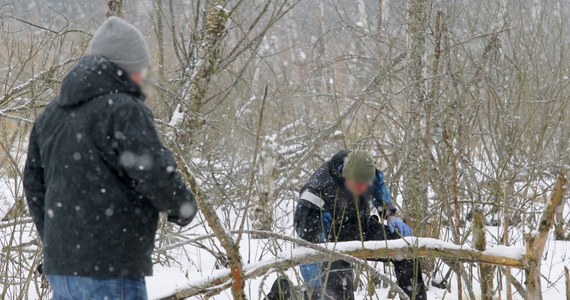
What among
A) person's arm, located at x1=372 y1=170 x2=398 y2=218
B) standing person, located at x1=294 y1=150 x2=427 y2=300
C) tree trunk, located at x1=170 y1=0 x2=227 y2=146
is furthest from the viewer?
tree trunk, located at x1=170 y1=0 x2=227 y2=146

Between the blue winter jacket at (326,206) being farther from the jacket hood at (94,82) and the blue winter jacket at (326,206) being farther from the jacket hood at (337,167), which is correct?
the jacket hood at (94,82)

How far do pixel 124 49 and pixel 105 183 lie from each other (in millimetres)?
469

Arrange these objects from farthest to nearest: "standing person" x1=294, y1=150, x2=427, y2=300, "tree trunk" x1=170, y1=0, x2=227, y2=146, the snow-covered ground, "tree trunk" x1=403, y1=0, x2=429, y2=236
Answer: "tree trunk" x1=403, y1=0, x2=429, y2=236
"tree trunk" x1=170, y1=0, x2=227, y2=146
the snow-covered ground
"standing person" x1=294, y1=150, x2=427, y2=300

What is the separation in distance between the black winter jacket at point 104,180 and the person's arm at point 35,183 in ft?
0.56

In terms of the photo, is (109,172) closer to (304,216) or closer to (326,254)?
(326,254)

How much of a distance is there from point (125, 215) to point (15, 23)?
15.6m

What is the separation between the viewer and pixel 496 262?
3.52 metres

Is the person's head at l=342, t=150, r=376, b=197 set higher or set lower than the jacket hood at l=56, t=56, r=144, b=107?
higher

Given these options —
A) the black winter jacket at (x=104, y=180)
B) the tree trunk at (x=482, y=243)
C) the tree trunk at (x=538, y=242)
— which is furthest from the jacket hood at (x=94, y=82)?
the tree trunk at (x=538, y=242)

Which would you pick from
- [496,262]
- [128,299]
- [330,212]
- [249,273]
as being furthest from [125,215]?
[330,212]

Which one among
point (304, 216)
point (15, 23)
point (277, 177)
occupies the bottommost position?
point (304, 216)

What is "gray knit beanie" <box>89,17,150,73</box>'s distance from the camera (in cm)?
235

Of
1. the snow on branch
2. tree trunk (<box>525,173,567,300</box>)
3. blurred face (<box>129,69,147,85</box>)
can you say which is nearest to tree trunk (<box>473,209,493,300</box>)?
the snow on branch

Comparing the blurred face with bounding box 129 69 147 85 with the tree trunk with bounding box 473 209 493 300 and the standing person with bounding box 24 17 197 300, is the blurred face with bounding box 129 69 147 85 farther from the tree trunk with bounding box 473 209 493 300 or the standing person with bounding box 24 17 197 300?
the tree trunk with bounding box 473 209 493 300
